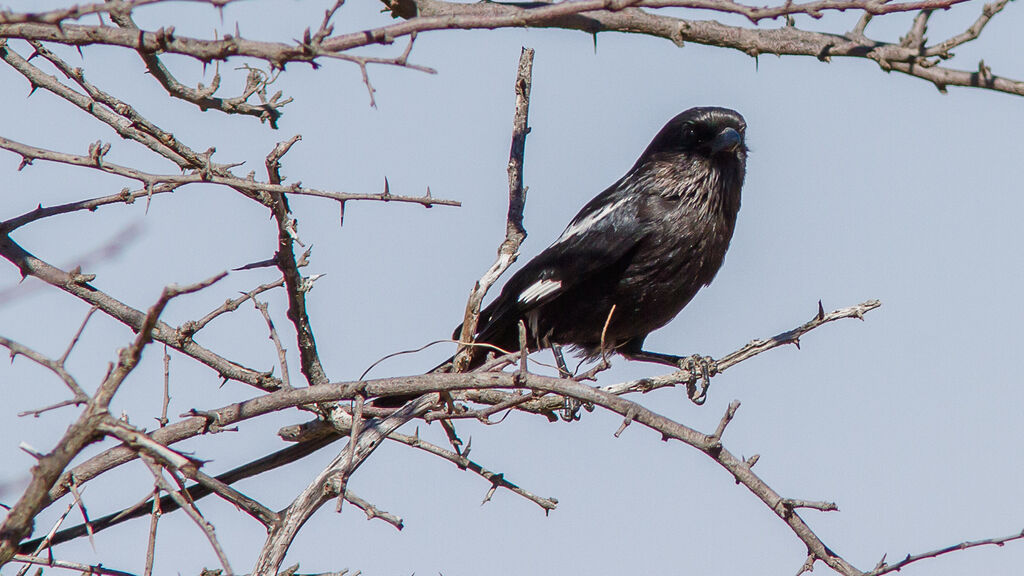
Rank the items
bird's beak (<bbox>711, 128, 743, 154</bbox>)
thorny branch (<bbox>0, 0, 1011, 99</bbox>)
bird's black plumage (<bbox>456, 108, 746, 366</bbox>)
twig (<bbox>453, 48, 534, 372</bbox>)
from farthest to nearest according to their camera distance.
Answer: bird's beak (<bbox>711, 128, 743, 154</bbox>) → bird's black plumage (<bbox>456, 108, 746, 366</bbox>) → twig (<bbox>453, 48, 534, 372</bbox>) → thorny branch (<bbox>0, 0, 1011, 99</bbox>)

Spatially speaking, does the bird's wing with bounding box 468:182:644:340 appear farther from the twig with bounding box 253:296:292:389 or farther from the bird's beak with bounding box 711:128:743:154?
the twig with bounding box 253:296:292:389

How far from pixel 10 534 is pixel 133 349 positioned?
488 mm

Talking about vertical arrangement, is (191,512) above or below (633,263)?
below

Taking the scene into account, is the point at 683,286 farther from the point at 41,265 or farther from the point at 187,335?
the point at 41,265

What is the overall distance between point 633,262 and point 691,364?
21.7 inches

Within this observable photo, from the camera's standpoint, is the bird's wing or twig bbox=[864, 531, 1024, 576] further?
the bird's wing

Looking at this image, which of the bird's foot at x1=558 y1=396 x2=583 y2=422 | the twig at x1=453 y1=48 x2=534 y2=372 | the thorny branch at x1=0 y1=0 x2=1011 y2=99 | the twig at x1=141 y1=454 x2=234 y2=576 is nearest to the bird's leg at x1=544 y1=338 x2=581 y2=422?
the bird's foot at x1=558 y1=396 x2=583 y2=422

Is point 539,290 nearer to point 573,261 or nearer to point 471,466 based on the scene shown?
point 573,261

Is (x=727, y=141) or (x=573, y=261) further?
(x=727, y=141)

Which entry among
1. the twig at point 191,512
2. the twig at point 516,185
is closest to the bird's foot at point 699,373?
the twig at point 516,185

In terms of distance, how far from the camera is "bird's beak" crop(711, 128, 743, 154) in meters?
5.88

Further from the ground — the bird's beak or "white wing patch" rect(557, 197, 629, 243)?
the bird's beak

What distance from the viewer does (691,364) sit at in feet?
17.8

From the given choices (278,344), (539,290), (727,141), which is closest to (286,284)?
(278,344)
